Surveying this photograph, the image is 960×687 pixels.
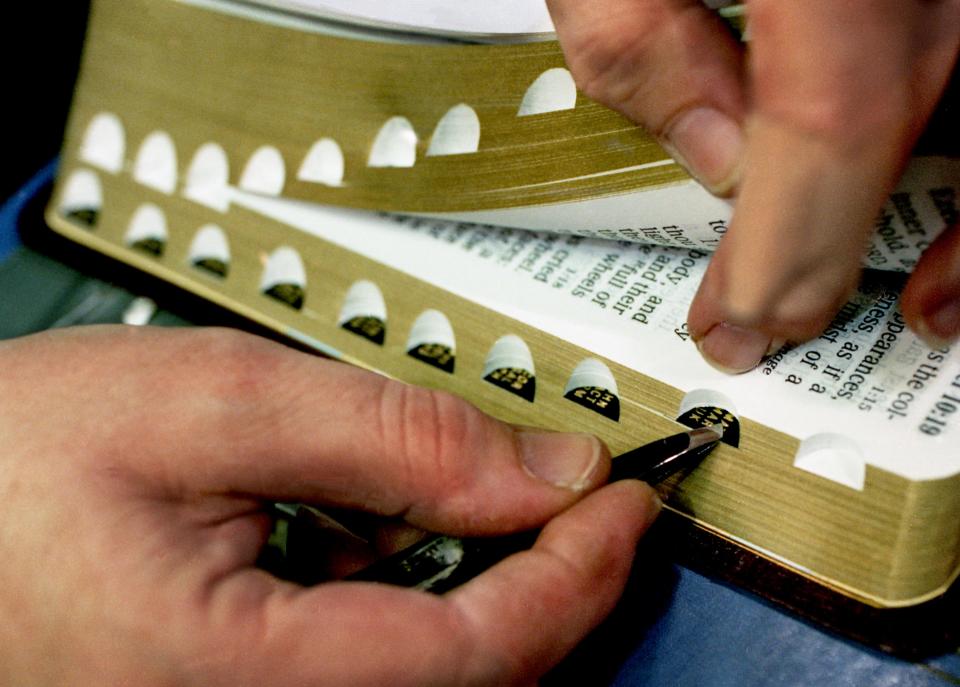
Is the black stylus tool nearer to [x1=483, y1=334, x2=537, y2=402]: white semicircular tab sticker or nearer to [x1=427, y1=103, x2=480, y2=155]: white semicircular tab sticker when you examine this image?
[x1=483, y1=334, x2=537, y2=402]: white semicircular tab sticker

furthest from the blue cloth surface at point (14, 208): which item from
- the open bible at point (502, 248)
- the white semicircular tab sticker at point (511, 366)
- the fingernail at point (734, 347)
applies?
the fingernail at point (734, 347)

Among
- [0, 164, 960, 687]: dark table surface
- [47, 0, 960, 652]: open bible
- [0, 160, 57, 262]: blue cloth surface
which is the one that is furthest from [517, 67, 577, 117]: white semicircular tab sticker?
[0, 160, 57, 262]: blue cloth surface

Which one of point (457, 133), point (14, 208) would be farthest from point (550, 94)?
point (14, 208)

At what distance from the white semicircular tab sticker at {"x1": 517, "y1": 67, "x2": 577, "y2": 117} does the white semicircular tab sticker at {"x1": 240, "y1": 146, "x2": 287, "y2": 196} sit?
159 mm

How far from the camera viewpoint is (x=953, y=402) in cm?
34

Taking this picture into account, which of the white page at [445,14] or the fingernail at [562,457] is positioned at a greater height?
the white page at [445,14]

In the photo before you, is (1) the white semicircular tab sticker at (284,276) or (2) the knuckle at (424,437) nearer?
(2) the knuckle at (424,437)

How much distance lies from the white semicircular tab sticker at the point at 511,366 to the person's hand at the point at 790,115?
10cm

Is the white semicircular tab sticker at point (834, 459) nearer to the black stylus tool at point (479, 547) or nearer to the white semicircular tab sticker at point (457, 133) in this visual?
the black stylus tool at point (479, 547)

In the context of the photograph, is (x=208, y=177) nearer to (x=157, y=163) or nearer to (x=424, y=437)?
(x=157, y=163)

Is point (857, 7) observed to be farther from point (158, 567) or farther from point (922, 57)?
point (158, 567)

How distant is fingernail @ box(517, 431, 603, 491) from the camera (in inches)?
12.8

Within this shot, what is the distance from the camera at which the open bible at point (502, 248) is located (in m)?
0.33

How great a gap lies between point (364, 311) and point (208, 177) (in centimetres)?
15
